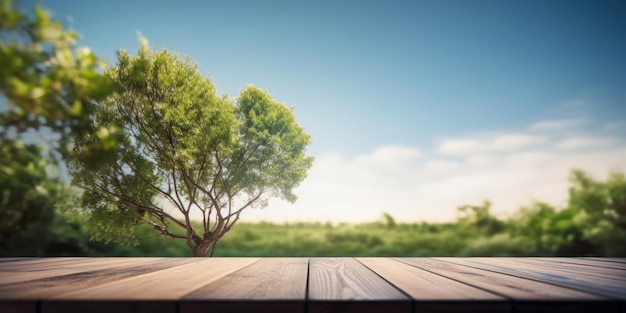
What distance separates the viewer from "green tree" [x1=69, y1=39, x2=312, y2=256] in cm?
700

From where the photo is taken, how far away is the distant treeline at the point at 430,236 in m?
9.34

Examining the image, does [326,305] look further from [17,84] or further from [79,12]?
[79,12]

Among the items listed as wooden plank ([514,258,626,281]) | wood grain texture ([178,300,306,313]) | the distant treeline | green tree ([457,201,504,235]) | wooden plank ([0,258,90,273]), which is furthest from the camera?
green tree ([457,201,504,235])

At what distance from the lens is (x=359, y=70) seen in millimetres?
9898

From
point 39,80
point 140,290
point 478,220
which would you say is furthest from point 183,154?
point 478,220

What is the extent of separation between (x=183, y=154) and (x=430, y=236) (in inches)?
338

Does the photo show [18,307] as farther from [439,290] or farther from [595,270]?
[595,270]

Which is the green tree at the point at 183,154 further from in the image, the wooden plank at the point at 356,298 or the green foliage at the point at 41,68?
the wooden plank at the point at 356,298

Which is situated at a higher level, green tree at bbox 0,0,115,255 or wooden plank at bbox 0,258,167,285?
green tree at bbox 0,0,115,255

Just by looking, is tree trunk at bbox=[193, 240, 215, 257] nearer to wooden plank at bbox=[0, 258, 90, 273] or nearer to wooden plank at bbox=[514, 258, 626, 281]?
wooden plank at bbox=[0, 258, 90, 273]

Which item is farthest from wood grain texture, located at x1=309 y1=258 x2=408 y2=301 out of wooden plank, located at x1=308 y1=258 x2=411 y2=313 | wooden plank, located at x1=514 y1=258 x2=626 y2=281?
wooden plank, located at x1=514 y1=258 x2=626 y2=281

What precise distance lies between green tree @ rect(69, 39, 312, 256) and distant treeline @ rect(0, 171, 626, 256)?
198cm

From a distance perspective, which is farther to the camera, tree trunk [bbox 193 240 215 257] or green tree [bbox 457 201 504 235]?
green tree [bbox 457 201 504 235]

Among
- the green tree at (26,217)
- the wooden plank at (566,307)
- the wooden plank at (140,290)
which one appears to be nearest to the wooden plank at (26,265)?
the wooden plank at (140,290)
